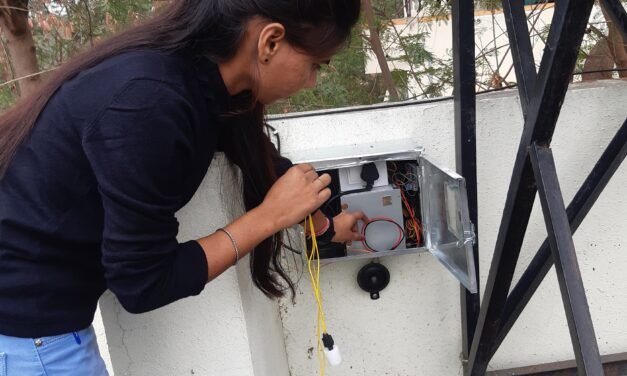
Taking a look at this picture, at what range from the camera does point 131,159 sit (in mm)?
785

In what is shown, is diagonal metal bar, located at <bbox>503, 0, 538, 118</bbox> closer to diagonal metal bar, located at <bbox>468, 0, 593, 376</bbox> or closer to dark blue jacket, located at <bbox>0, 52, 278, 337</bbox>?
diagonal metal bar, located at <bbox>468, 0, 593, 376</bbox>

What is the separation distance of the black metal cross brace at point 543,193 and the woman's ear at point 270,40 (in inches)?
21.8

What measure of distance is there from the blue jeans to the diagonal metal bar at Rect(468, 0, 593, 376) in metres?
1.02

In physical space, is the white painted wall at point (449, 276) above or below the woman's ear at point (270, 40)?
below

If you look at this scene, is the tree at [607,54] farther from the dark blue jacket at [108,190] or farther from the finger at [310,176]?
the dark blue jacket at [108,190]

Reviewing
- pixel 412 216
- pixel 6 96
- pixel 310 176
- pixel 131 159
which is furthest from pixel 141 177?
pixel 6 96

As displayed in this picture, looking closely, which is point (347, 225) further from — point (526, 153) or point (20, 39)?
point (20, 39)

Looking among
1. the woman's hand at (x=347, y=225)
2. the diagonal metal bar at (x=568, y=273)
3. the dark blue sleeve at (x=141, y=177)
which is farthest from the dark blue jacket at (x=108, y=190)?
the diagonal metal bar at (x=568, y=273)

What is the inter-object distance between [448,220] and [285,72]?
71 cm

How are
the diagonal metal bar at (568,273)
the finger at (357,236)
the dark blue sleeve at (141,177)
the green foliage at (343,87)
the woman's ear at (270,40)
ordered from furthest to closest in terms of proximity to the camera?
the green foliage at (343,87) → the finger at (357,236) → the diagonal metal bar at (568,273) → the woman's ear at (270,40) → the dark blue sleeve at (141,177)

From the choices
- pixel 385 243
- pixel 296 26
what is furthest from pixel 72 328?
pixel 385 243

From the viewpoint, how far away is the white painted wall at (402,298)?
132 cm

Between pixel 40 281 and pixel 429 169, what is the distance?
39.8 inches

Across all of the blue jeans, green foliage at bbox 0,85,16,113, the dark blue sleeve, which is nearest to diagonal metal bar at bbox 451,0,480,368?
the dark blue sleeve
